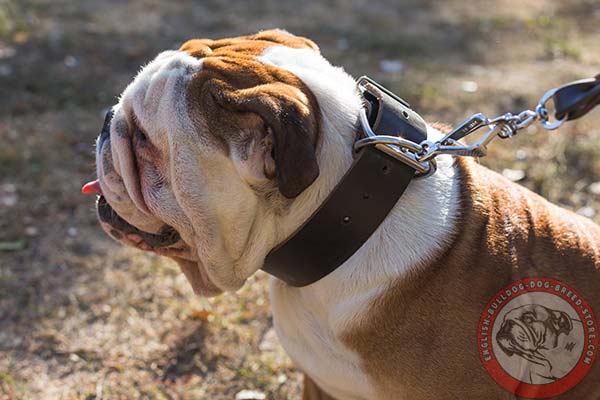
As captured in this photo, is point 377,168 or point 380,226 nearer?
point 377,168

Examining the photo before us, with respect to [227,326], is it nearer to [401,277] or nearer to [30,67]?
[401,277]

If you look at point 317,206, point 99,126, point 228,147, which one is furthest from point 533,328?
point 99,126

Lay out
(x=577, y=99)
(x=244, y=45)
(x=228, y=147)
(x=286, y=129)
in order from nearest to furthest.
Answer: (x=286, y=129) → (x=228, y=147) → (x=577, y=99) → (x=244, y=45)

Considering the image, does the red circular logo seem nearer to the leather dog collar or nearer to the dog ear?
the leather dog collar

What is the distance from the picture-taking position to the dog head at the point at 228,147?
6.84ft

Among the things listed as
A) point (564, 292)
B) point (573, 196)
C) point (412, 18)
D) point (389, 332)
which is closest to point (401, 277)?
point (389, 332)

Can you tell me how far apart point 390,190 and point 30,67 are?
4687 mm

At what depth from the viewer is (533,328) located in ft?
7.55

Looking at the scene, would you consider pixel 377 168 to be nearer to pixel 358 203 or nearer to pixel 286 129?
pixel 358 203

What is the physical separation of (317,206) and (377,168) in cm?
23

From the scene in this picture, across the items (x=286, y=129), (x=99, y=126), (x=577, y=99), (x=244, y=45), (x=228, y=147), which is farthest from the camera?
(x=99, y=126)

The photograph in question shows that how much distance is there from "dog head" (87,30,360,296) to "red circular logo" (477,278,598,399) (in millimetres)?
751

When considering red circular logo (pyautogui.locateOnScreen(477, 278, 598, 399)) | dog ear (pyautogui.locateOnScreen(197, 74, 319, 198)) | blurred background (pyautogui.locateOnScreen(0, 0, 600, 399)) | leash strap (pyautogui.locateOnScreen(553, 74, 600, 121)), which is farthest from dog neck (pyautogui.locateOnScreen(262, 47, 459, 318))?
blurred background (pyautogui.locateOnScreen(0, 0, 600, 399))

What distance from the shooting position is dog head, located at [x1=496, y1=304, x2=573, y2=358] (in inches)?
89.8
